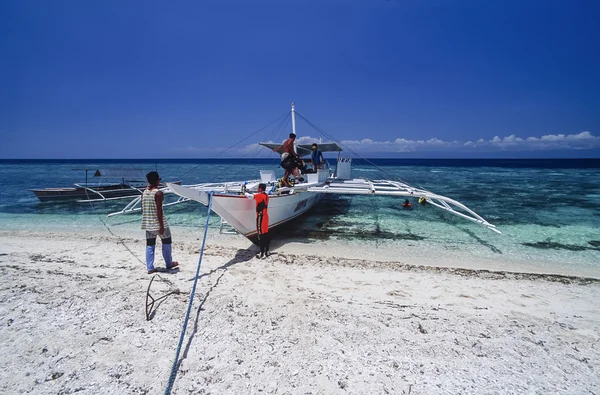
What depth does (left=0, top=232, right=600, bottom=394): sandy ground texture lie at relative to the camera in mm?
2533

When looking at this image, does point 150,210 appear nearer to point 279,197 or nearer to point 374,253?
point 279,197

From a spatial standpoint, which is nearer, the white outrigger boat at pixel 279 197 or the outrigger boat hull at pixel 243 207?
the outrigger boat hull at pixel 243 207

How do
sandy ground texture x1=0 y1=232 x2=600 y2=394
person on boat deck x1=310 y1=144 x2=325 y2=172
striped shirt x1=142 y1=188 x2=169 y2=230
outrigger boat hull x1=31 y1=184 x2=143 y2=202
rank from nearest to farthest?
1. sandy ground texture x1=0 y1=232 x2=600 y2=394
2. striped shirt x1=142 y1=188 x2=169 y2=230
3. person on boat deck x1=310 y1=144 x2=325 y2=172
4. outrigger boat hull x1=31 y1=184 x2=143 y2=202

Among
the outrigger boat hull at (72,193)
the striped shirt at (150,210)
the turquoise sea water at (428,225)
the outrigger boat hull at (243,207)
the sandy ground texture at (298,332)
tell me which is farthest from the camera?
the outrigger boat hull at (72,193)

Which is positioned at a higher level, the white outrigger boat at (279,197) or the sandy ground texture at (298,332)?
the white outrigger boat at (279,197)

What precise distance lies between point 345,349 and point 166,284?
10.3 ft

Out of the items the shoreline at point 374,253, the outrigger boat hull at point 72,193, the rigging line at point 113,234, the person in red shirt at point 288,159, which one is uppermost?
the person in red shirt at point 288,159

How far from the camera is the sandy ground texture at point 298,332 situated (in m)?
2.53

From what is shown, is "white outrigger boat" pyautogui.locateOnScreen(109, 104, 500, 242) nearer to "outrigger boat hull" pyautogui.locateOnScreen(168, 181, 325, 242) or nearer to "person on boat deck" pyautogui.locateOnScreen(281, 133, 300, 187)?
"outrigger boat hull" pyautogui.locateOnScreen(168, 181, 325, 242)

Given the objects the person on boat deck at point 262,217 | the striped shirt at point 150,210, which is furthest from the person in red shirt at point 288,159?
the striped shirt at point 150,210

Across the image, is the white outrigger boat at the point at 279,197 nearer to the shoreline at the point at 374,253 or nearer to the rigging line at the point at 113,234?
the shoreline at the point at 374,253

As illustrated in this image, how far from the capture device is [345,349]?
295 centimetres

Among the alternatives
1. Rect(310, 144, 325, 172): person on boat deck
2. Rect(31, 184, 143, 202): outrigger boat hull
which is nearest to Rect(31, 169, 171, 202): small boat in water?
Rect(31, 184, 143, 202): outrigger boat hull

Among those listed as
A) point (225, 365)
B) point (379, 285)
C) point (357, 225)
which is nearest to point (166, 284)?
point (225, 365)
